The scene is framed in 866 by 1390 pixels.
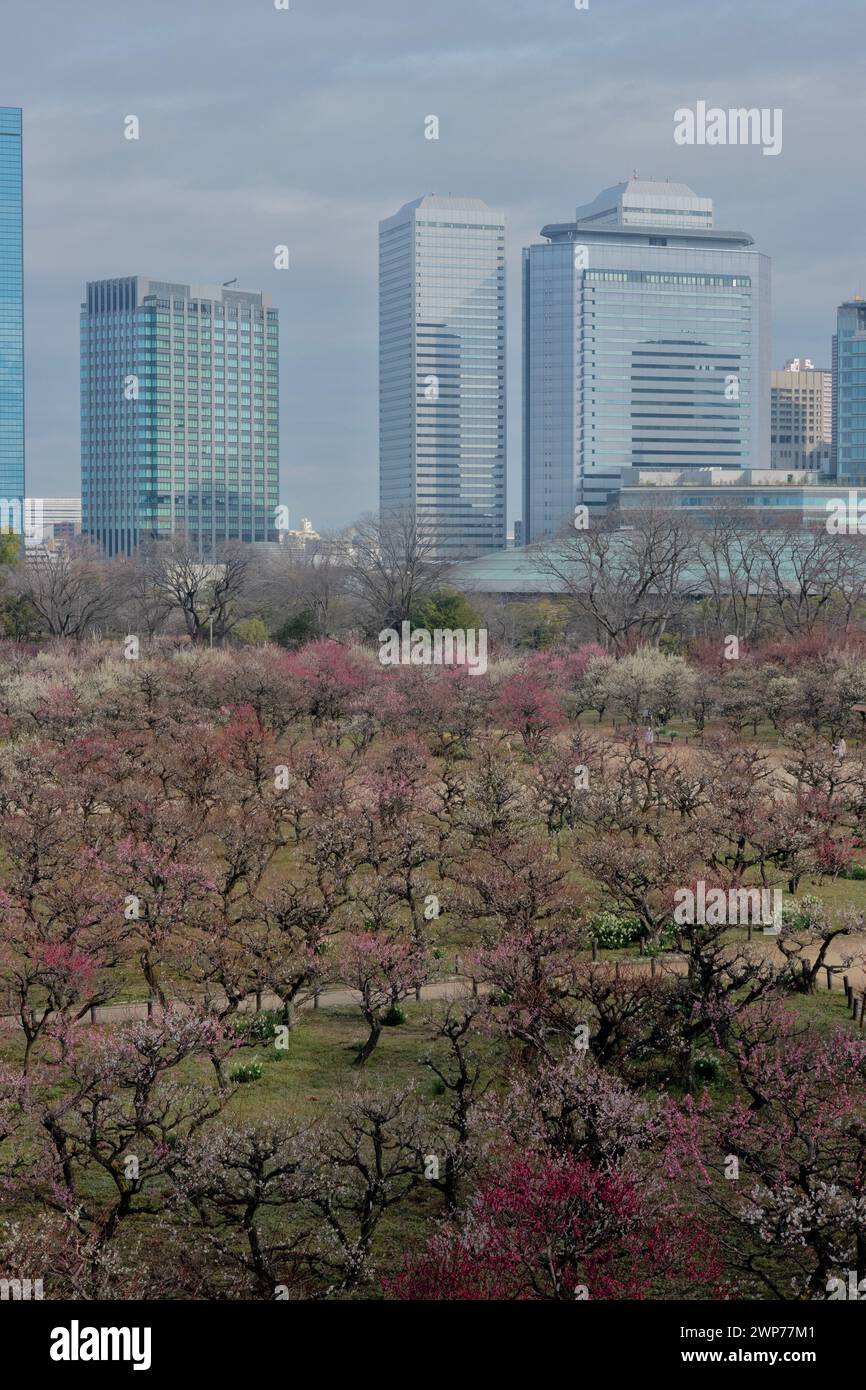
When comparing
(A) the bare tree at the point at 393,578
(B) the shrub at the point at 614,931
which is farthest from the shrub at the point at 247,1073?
(A) the bare tree at the point at 393,578

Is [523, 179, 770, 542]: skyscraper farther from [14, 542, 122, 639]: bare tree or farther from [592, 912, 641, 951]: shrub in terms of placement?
[592, 912, 641, 951]: shrub

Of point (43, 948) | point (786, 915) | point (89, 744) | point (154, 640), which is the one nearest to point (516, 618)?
point (154, 640)

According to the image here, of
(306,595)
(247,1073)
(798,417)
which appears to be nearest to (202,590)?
(306,595)

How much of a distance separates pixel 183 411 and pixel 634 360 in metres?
48.3

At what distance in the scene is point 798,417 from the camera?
18288 cm

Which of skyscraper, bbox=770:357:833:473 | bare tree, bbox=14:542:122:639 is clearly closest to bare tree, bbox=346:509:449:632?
bare tree, bbox=14:542:122:639

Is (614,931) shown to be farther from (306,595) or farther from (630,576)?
(306,595)

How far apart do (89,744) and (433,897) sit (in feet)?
32.7

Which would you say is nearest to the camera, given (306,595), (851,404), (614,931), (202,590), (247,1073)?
(247,1073)

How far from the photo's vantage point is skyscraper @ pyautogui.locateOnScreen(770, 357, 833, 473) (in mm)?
178500

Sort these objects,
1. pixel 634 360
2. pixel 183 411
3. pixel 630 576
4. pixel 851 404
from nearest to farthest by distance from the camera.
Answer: pixel 630 576
pixel 851 404
pixel 183 411
pixel 634 360

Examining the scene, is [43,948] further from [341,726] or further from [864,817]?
[341,726]

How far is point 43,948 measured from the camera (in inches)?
650
